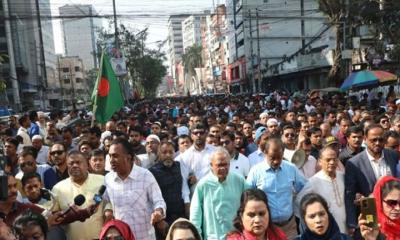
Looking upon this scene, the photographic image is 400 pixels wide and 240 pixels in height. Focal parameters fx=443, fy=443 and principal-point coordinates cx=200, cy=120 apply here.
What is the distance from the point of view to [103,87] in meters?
7.25

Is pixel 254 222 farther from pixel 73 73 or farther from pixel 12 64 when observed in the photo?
pixel 73 73

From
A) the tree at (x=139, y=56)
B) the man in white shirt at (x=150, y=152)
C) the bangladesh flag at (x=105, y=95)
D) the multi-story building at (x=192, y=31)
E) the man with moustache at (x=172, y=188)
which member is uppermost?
the multi-story building at (x=192, y=31)

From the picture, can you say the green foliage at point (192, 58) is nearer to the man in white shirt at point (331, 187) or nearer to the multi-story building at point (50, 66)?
the multi-story building at point (50, 66)

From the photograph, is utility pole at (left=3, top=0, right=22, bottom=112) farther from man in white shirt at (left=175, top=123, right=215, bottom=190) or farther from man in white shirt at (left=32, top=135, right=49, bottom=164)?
man in white shirt at (left=175, top=123, right=215, bottom=190)

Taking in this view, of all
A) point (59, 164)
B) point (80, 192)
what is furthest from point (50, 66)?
point (80, 192)

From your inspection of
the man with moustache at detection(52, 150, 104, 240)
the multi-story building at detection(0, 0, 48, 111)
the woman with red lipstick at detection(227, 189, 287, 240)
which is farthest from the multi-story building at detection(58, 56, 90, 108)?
the woman with red lipstick at detection(227, 189, 287, 240)

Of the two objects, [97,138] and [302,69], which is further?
[302,69]

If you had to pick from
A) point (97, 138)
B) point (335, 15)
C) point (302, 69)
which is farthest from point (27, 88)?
point (97, 138)

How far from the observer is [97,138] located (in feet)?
25.2

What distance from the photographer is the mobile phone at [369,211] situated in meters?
2.92

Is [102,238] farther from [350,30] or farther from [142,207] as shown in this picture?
[350,30]

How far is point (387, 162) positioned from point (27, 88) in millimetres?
55939

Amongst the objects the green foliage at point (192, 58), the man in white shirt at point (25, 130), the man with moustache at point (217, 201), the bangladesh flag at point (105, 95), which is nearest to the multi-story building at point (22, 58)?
the man in white shirt at point (25, 130)

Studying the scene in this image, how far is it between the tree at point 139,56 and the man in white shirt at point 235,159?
2579 centimetres
